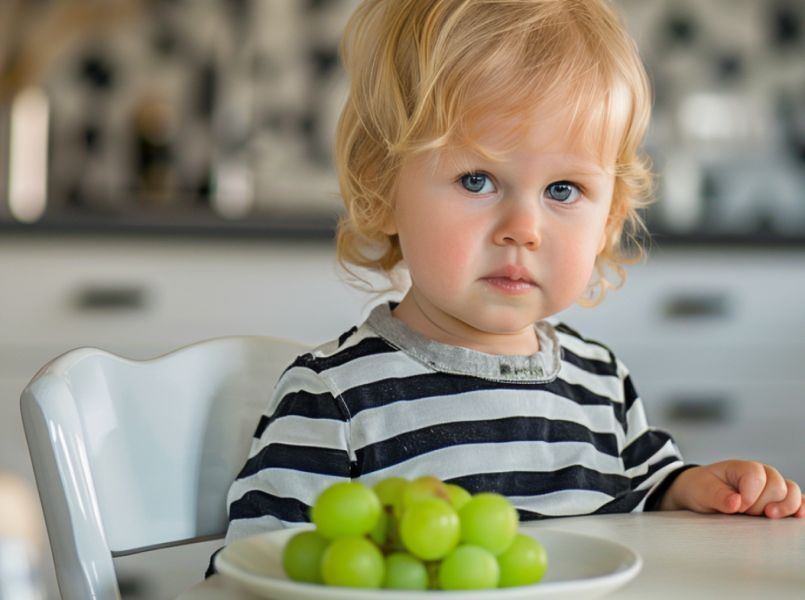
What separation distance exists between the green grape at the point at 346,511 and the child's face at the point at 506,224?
46 centimetres

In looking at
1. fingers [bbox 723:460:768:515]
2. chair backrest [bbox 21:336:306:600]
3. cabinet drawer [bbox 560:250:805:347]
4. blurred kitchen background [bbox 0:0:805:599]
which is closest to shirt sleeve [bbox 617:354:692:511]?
fingers [bbox 723:460:768:515]

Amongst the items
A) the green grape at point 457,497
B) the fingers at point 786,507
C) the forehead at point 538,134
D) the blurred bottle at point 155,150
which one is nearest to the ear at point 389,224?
the forehead at point 538,134

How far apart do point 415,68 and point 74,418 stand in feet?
1.36

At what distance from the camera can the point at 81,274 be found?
7.80 ft

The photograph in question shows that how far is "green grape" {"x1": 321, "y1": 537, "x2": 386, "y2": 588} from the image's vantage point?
0.54 m

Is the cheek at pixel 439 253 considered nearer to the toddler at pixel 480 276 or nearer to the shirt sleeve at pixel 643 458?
the toddler at pixel 480 276

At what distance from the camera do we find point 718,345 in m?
2.60

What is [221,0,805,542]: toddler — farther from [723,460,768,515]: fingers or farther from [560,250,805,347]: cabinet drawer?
[560,250,805,347]: cabinet drawer

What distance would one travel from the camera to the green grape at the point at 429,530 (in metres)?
0.54

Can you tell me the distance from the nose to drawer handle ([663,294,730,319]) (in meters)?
1.65

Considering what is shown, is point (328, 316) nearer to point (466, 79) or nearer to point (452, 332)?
point (452, 332)

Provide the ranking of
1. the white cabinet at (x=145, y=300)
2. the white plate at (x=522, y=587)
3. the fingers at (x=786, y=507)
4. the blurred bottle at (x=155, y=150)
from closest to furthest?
the white plate at (x=522, y=587) → the fingers at (x=786, y=507) → the white cabinet at (x=145, y=300) → the blurred bottle at (x=155, y=150)

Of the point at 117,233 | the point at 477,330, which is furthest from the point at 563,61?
the point at 117,233

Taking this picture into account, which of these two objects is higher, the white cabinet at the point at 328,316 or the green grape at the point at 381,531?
the green grape at the point at 381,531
